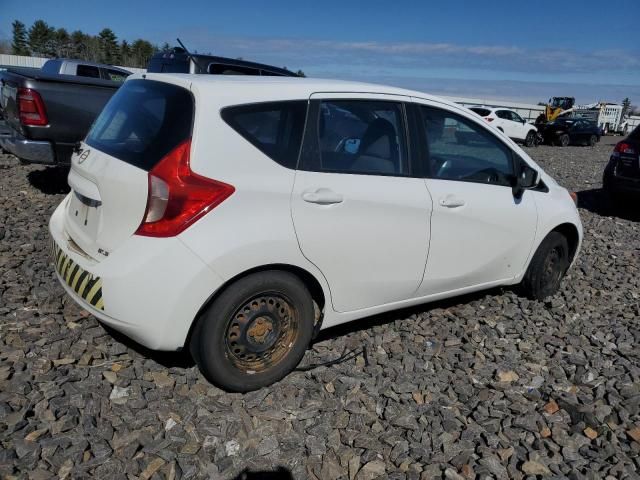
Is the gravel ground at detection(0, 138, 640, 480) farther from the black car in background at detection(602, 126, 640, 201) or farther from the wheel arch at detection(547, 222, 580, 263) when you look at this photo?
the black car in background at detection(602, 126, 640, 201)

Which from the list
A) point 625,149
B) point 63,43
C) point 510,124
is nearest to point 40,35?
point 63,43

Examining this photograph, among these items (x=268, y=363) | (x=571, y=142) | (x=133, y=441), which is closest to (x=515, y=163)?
(x=268, y=363)

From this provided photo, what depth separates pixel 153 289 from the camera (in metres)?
2.54

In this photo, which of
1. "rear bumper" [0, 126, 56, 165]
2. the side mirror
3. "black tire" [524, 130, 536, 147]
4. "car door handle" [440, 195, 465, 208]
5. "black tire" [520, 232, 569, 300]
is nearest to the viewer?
"car door handle" [440, 195, 465, 208]

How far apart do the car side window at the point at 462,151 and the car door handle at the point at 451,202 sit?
0.15 m

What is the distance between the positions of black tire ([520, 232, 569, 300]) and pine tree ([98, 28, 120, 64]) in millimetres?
68236

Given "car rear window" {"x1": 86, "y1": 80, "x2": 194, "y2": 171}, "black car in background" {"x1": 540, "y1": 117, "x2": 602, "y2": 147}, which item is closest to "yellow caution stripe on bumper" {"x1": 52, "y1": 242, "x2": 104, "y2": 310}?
"car rear window" {"x1": 86, "y1": 80, "x2": 194, "y2": 171}

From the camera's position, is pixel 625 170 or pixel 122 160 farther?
pixel 625 170

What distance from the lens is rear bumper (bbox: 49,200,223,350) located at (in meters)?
2.52

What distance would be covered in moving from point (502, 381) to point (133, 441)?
86.2 inches

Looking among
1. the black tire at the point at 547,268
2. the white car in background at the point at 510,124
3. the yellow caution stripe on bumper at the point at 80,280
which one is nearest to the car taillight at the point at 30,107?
the yellow caution stripe on bumper at the point at 80,280

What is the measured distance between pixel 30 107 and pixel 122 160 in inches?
158

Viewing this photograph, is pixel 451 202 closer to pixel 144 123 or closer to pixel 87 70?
pixel 144 123

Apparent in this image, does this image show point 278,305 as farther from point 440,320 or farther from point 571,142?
point 571,142
